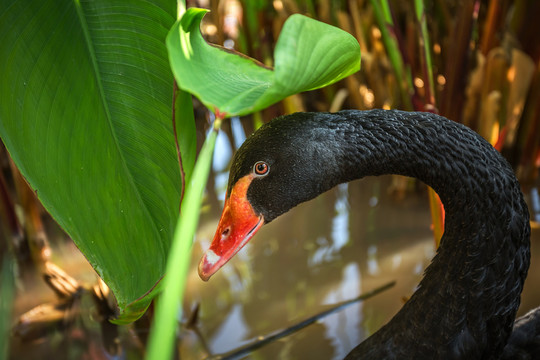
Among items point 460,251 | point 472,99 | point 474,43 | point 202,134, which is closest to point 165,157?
point 460,251

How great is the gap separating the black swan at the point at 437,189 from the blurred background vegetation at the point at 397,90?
1.06 ft

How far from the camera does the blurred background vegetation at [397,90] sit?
3.96 feet

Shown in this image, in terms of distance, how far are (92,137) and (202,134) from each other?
1.53 m

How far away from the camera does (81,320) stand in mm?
1246

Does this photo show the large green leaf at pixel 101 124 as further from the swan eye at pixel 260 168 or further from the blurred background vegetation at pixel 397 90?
the blurred background vegetation at pixel 397 90

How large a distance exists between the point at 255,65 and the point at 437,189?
0.45m

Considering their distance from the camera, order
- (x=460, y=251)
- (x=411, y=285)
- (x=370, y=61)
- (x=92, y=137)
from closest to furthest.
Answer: (x=92, y=137) → (x=460, y=251) → (x=411, y=285) → (x=370, y=61)

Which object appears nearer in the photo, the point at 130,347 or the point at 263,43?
the point at 130,347

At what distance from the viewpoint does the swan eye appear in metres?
0.74

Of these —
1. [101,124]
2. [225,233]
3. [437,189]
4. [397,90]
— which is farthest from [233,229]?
[397,90]

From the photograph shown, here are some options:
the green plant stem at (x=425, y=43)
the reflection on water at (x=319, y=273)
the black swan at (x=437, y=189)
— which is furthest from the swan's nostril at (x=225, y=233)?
the green plant stem at (x=425, y=43)

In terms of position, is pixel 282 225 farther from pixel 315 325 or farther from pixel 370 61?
pixel 370 61

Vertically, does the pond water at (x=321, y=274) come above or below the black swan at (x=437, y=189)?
below

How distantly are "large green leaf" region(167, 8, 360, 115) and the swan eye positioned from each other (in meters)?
0.21
